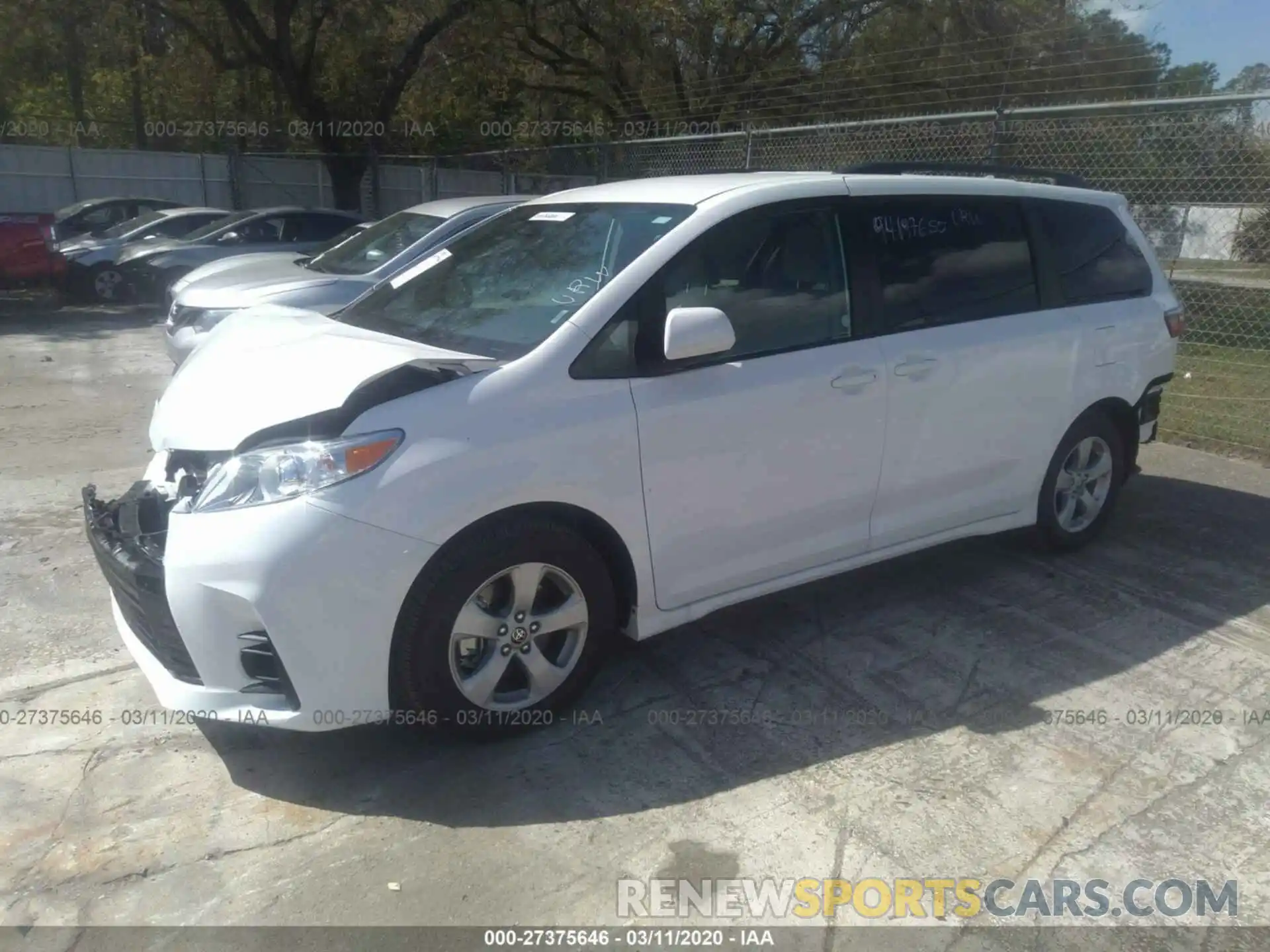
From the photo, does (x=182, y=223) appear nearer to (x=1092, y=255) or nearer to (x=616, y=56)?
(x=616, y=56)

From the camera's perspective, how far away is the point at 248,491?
3.20 m

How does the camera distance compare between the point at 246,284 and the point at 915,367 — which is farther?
the point at 246,284

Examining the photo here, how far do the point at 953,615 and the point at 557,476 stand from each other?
223cm

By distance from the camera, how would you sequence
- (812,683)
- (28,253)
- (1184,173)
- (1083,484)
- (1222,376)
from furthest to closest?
1. (28,253)
2. (1184,173)
3. (1222,376)
4. (1083,484)
5. (812,683)

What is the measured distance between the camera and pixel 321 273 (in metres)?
8.91

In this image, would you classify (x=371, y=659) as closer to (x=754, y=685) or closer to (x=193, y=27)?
(x=754, y=685)

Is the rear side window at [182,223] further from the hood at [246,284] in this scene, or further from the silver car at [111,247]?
the hood at [246,284]

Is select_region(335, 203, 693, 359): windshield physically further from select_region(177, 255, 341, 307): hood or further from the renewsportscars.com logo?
select_region(177, 255, 341, 307): hood

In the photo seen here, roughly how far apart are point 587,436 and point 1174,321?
361 centimetres

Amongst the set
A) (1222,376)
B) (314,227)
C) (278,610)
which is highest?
(314,227)

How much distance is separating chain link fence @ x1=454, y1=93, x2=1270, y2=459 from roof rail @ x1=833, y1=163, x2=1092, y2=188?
6.96ft

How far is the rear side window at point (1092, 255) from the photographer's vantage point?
5.05 metres

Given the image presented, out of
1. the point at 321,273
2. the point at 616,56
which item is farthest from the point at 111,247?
the point at 616,56

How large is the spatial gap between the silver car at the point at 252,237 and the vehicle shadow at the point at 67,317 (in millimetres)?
687
